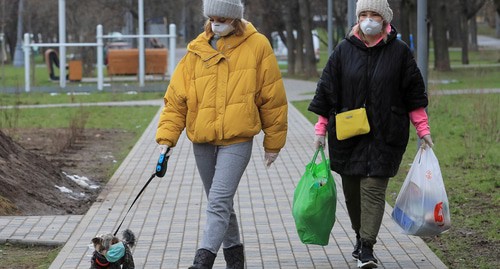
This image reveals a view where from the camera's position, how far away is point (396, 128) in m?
7.00

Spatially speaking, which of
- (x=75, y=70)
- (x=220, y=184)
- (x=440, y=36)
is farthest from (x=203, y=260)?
(x=440, y=36)

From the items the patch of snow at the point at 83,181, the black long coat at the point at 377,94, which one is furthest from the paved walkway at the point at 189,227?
the black long coat at the point at 377,94

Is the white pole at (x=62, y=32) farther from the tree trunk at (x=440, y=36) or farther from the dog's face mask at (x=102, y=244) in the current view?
the dog's face mask at (x=102, y=244)

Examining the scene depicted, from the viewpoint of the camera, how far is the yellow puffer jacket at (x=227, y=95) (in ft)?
21.4

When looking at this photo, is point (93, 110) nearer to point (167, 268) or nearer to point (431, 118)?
point (431, 118)

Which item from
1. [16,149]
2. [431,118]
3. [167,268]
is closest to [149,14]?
[431,118]

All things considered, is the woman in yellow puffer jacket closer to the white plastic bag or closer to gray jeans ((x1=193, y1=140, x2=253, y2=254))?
gray jeans ((x1=193, y1=140, x2=253, y2=254))

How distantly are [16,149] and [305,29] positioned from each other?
29.6 metres

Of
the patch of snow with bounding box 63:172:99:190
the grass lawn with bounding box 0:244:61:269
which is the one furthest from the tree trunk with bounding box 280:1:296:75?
the grass lawn with bounding box 0:244:61:269

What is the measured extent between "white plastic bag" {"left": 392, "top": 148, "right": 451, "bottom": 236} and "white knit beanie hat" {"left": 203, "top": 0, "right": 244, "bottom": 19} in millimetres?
1523

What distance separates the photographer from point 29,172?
35.2ft

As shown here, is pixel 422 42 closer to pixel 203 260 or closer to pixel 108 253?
pixel 203 260

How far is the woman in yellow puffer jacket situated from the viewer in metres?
6.53

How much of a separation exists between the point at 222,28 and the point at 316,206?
1.34m
